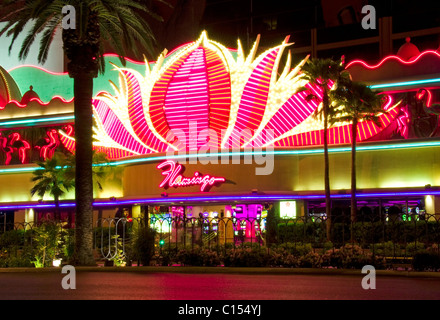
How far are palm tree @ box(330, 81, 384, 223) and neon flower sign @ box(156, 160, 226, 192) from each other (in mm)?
7086

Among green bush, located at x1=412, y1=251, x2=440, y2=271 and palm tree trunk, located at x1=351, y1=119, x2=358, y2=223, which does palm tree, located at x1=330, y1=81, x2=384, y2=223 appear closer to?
palm tree trunk, located at x1=351, y1=119, x2=358, y2=223

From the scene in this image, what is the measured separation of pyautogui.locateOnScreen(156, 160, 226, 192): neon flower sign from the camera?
118ft

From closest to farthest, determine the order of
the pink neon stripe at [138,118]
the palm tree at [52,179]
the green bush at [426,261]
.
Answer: the green bush at [426,261], the pink neon stripe at [138,118], the palm tree at [52,179]

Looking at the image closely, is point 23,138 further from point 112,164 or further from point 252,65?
point 252,65

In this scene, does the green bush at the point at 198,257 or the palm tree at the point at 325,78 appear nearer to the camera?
the green bush at the point at 198,257

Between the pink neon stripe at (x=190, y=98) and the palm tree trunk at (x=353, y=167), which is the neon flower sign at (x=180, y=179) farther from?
the palm tree trunk at (x=353, y=167)

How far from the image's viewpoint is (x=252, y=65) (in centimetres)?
3572

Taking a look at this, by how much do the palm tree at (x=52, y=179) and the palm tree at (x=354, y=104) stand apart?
55.6 ft

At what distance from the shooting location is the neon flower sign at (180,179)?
35.9 metres

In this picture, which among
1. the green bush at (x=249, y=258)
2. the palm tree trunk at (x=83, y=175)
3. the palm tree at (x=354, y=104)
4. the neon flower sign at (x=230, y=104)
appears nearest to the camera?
the green bush at (x=249, y=258)

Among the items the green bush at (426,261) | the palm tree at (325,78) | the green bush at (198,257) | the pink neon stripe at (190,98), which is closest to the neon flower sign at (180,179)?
the pink neon stripe at (190,98)

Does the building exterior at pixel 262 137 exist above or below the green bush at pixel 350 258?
above

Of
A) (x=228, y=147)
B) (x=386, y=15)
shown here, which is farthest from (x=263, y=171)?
(x=386, y=15)

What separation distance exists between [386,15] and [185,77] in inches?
1660
